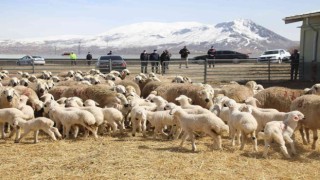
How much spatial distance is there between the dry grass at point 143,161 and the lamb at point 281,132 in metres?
0.24

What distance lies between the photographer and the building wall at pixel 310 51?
2470cm

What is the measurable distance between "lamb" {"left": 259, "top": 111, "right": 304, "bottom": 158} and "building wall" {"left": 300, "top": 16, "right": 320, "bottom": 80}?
16.6 meters

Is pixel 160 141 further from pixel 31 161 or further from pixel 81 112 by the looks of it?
pixel 31 161

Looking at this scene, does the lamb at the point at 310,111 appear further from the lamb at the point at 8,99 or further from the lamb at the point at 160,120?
the lamb at the point at 8,99

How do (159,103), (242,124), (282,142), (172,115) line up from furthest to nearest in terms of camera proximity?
(159,103) < (172,115) < (242,124) < (282,142)

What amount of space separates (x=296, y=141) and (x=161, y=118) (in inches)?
134

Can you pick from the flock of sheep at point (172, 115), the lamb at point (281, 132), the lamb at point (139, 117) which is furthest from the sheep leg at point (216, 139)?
the lamb at point (139, 117)

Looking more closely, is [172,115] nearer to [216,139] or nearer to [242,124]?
[216,139]

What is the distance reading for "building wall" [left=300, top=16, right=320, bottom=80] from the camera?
2470cm

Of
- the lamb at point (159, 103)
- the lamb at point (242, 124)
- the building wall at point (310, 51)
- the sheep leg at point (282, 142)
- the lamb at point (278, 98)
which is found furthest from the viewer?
the building wall at point (310, 51)

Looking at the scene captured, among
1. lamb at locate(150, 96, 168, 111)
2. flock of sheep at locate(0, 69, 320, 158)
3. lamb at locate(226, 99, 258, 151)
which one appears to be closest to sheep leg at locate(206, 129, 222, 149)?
flock of sheep at locate(0, 69, 320, 158)

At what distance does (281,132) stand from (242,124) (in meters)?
0.81

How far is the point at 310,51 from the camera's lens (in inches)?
1009

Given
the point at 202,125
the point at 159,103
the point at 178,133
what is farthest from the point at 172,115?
the point at 159,103
